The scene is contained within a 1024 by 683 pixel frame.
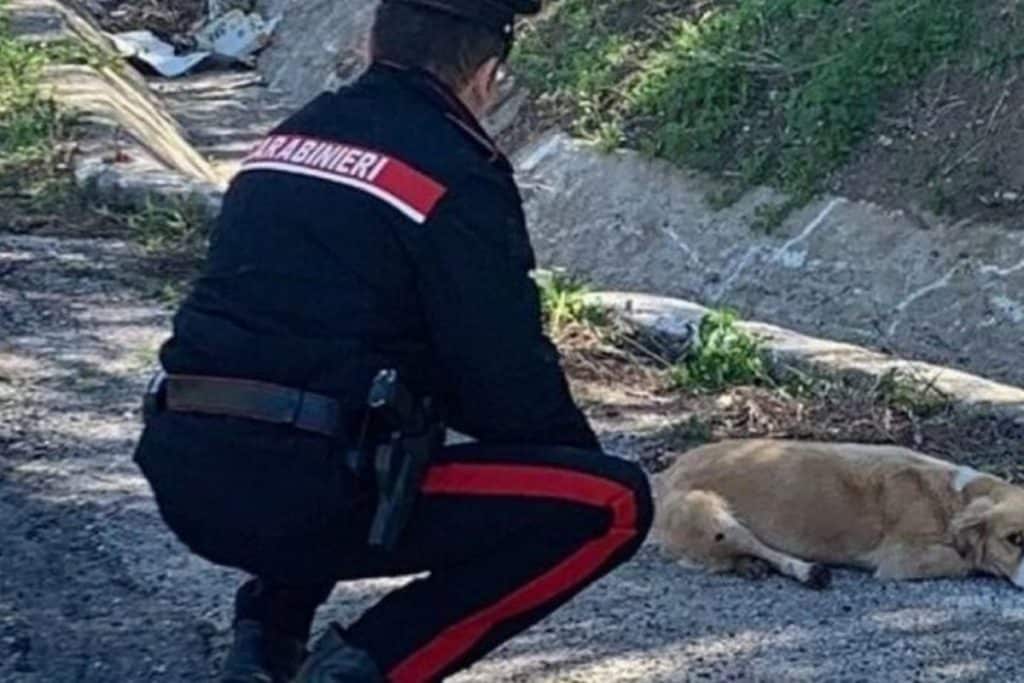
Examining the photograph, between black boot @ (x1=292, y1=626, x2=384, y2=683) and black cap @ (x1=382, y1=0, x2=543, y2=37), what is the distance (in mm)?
1021

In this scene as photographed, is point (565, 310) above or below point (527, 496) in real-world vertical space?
below

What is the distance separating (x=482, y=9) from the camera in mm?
3658

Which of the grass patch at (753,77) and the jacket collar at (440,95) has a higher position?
the jacket collar at (440,95)

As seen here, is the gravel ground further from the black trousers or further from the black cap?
the black cap

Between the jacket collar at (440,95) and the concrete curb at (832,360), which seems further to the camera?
the concrete curb at (832,360)

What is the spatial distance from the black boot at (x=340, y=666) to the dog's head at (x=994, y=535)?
2.14m

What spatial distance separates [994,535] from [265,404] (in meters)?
2.44

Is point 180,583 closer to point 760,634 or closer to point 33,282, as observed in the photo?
point 760,634

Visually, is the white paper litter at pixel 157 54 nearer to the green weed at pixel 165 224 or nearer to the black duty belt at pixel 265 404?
the green weed at pixel 165 224

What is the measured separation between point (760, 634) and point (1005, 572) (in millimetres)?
776

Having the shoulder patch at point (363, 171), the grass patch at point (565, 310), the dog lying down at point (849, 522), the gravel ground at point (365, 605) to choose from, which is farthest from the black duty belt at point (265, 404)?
the grass patch at point (565, 310)

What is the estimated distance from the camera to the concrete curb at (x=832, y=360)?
23.5ft

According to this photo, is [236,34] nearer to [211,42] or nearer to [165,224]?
[211,42]

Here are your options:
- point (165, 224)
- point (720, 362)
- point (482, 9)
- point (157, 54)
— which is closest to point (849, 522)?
point (720, 362)
